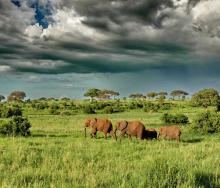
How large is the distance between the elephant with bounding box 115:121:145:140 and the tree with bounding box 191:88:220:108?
60.8 m

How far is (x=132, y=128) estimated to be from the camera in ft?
79.9

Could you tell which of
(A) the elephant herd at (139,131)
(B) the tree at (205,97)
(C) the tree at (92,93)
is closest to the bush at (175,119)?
(A) the elephant herd at (139,131)

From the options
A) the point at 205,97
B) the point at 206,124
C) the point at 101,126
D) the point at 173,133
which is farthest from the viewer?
the point at 205,97

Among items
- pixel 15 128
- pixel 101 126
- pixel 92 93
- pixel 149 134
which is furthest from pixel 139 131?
pixel 92 93

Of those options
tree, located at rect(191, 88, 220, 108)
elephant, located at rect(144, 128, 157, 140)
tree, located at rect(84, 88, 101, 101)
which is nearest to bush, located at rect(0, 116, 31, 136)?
elephant, located at rect(144, 128, 157, 140)

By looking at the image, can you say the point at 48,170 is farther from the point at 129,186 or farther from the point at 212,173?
the point at 212,173

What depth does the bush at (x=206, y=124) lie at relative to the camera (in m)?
29.7

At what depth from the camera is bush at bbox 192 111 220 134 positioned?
29656 millimetres

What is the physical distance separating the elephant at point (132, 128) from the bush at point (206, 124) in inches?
308

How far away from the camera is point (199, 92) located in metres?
87.4

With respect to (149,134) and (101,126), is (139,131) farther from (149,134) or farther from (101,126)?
(101,126)

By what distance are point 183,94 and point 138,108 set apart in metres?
86.4

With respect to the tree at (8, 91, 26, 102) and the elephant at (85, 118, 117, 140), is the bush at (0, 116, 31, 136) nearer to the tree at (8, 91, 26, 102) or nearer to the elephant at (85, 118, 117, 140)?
the elephant at (85, 118, 117, 140)

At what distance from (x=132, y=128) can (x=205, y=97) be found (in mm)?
64373
